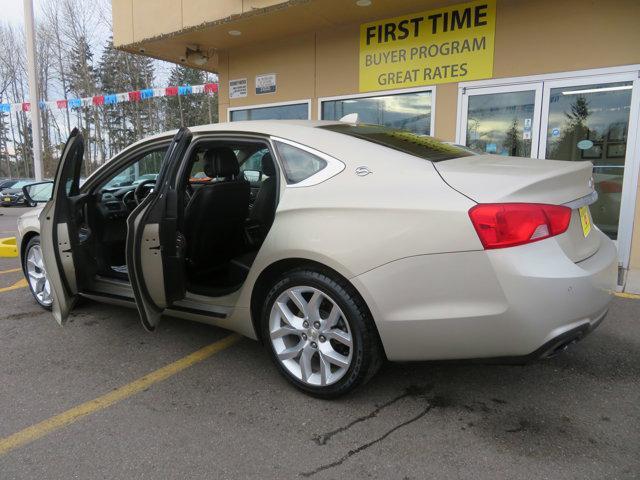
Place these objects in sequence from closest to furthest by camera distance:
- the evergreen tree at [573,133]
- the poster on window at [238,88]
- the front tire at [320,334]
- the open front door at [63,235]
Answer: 1. the front tire at [320,334]
2. the open front door at [63,235]
3. the evergreen tree at [573,133]
4. the poster on window at [238,88]

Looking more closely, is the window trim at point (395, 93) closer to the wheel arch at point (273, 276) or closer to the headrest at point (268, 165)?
the headrest at point (268, 165)

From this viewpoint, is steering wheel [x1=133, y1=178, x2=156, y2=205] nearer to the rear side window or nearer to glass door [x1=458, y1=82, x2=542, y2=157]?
the rear side window

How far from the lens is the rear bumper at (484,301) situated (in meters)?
2.17

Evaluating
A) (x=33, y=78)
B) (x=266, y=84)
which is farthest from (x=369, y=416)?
(x=33, y=78)

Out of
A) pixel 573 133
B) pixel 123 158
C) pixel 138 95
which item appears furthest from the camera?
pixel 138 95

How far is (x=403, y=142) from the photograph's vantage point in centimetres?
296

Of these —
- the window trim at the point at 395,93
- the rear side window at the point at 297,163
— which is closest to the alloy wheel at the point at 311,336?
the rear side window at the point at 297,163

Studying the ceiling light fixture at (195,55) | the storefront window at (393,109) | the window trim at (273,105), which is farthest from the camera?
the ceiling light fixture at (195,55)

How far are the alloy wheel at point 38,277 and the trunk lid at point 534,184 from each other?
3673mm

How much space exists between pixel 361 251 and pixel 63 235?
7.30 ft

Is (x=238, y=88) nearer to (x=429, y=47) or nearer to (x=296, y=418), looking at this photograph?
(x=429, y=47)

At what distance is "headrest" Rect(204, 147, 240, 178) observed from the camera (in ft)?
11.9

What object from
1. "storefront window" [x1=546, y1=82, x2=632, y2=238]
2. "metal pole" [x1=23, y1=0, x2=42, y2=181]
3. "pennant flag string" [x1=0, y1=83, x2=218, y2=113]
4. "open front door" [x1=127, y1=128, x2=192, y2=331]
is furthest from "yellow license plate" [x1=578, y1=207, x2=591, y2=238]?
"pennant flag string" [x1=0, y1=83, x2=218, y2=113]

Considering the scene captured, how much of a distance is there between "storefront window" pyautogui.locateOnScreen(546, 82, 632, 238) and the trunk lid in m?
3.62
